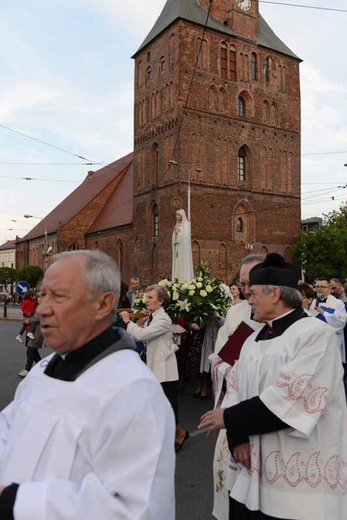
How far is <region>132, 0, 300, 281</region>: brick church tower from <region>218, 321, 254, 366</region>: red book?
31507mm

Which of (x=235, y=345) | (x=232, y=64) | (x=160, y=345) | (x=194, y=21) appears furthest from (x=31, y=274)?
(x=235, y=345)

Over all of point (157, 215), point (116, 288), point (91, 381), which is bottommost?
point (91, 381)

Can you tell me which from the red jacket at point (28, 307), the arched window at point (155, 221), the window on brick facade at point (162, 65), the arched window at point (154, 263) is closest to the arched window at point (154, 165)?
the arched window at point (155, 221)

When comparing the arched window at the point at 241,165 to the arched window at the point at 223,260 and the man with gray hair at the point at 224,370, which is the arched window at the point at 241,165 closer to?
the arched window at the point at 223,260

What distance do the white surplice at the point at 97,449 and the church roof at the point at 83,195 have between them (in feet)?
152

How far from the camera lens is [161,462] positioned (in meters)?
1.50

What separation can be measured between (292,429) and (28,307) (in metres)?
10.9

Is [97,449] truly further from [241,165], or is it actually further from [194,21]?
[241,165]

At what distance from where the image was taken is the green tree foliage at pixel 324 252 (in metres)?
38.2

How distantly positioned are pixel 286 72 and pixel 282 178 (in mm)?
8870

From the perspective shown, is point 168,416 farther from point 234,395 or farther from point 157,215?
point 157,215

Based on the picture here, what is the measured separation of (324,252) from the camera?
38.4 m

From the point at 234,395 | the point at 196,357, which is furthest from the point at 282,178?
the point at 234,395

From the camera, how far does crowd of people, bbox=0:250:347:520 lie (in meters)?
1.46
